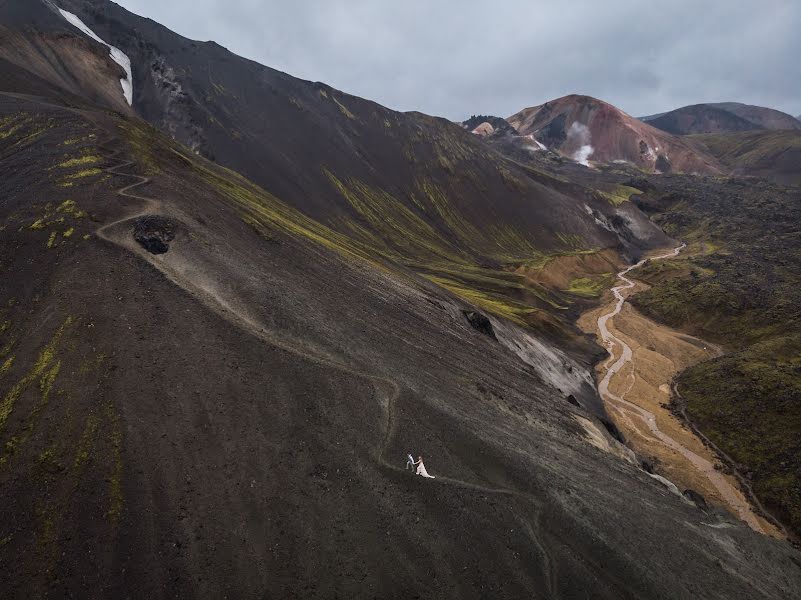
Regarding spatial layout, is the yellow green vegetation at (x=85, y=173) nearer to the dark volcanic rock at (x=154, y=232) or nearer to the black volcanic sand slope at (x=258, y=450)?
the black volcanic sand slope at (x=258, y=450)

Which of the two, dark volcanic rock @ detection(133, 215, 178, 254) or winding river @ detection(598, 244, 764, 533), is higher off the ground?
dark volcanic rock @ detection(133, 215, 178, 254)

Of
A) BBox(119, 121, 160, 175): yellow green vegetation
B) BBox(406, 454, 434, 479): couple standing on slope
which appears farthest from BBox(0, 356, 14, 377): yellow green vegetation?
BBox(119, 121, 160, 175): yellow green vegetation

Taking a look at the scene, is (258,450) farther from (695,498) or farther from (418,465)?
(695,498)

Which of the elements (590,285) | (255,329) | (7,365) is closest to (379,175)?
(590,285)

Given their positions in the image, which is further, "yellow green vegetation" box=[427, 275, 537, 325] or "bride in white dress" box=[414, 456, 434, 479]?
"yellow green vegetation" box=[427, 275, 537, 325]

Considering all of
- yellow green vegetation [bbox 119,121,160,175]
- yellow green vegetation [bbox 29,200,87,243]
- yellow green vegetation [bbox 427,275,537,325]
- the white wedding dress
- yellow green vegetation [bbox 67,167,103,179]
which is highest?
yellow green vegetation [bbox 119,121,160,175]

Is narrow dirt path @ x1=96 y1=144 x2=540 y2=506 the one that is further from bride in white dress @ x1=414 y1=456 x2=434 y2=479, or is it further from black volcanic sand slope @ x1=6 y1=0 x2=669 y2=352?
black volcanic sand slope @ x1=6 y1=0 x2=669 y2=352

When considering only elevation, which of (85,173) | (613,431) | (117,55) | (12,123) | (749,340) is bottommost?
(613,431)

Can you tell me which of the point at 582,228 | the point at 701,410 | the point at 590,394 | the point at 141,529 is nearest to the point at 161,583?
the point at 141,529
